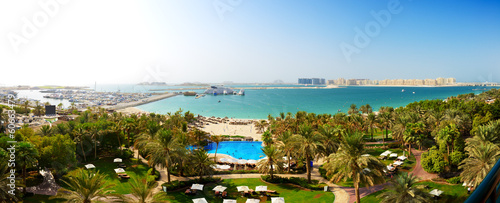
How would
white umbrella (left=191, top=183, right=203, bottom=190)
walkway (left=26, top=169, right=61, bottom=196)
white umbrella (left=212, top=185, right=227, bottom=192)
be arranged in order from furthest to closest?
white umbrella (left=191, top=183, right=203, bottom=190) < white umbrella (left=212, top=185, right=227, bottom=192) < walkway (left=26, top=169, right=61, bottom=196)

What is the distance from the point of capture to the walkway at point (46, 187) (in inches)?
1083

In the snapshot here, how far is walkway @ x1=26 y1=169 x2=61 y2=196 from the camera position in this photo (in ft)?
90.2

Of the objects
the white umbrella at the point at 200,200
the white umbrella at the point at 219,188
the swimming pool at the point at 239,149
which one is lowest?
the swimming pool at the point at 239,149

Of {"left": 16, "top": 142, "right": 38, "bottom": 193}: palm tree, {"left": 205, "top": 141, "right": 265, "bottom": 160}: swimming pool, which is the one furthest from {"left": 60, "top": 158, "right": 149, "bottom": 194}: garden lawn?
{"left": 205, "top": 141, "right": 265, "bottom": 160}: swimming pool

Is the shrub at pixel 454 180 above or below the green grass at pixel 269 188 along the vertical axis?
above

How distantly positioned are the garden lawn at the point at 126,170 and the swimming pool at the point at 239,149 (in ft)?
49.7

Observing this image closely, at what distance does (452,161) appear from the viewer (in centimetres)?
3250

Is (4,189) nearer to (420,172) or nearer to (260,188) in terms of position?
(260,188)

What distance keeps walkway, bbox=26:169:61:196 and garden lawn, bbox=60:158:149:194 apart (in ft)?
3.45

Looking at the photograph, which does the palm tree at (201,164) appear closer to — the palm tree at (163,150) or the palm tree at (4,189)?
the palm tree at (163,150)

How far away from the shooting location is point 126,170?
36.5 metres

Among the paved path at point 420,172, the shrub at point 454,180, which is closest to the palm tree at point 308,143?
the paved path at point 420,172

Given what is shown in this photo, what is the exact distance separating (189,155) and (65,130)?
901 inches

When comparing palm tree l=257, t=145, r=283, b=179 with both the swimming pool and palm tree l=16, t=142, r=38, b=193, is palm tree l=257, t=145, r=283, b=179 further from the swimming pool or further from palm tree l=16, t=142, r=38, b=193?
palm tree l=16, t=142, r=38, b=193
